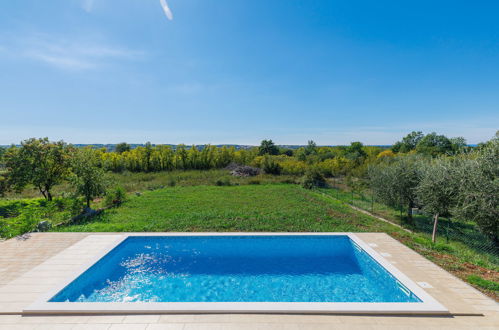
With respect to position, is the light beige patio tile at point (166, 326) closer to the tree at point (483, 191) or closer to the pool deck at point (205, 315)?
the pool deck at point (205, 315)

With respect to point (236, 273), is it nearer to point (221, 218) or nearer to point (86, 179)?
point (221, 218)

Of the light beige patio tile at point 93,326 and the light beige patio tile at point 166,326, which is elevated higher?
the light beige patio tile at point 166,326

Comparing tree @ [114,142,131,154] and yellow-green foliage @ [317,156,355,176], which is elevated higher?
tree @ [114,142,131,154]

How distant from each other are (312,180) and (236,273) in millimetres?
13175

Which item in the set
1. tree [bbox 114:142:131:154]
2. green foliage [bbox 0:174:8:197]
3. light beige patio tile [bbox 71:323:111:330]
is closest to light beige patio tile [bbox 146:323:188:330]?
light beige patio tile [bbox 71:323:111:330]

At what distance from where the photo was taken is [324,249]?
5.97 m

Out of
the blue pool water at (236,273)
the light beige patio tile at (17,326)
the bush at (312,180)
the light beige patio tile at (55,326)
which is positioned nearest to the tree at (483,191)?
the blue pool water at (236,273)

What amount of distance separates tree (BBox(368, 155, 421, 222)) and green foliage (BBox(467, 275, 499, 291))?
15.6 ft

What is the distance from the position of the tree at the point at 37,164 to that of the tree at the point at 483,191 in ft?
52.3

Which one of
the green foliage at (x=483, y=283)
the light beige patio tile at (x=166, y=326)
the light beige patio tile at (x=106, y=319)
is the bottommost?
the light beige patio tile at (x=106, y=319)

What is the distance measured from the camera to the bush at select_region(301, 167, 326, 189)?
55.0 feet

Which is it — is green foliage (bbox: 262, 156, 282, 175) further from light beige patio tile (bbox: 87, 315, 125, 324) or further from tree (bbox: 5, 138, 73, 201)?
light beige patio tile (bbox: 87, 315, 125, 324)

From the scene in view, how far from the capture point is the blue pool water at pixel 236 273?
4035 millimetres

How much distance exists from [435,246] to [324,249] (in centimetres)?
283
